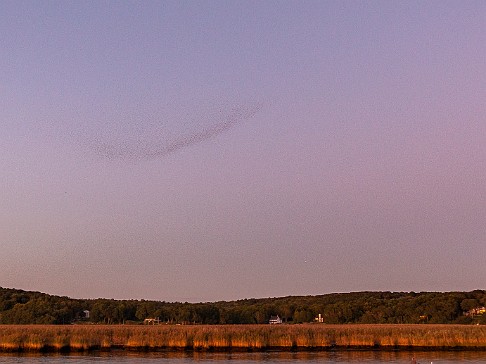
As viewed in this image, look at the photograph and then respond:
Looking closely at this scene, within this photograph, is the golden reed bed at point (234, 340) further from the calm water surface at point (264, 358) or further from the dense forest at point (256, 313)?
the dense forest at point (256, 313)

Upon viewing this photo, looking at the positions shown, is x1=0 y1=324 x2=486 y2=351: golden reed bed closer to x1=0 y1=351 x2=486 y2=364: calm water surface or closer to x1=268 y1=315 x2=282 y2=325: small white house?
x1=0 y1=351 x2=486 y2=364: calm water surface

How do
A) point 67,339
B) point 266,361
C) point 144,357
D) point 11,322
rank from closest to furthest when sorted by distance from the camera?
point 266,361, point 144,357, point 67,339, point 11,322

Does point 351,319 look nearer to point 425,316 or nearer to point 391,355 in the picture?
point 425,316

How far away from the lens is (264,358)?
43906 mm

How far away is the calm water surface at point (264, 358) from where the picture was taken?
4162 cm

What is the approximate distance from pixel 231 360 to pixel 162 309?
169 ft

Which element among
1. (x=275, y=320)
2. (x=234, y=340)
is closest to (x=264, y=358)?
(x=234, y=340)

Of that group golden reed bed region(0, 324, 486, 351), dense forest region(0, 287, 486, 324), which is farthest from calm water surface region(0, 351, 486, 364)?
dense forest region(0, 287, 486, 324)

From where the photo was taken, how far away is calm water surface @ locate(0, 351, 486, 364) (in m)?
41.6

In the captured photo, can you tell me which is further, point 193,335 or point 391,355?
point 193,335

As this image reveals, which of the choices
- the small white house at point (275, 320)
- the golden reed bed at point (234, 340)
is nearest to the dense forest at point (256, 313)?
the small white house at point (275, 320)

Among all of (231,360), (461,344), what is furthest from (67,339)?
(461,344)

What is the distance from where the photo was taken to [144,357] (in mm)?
45156

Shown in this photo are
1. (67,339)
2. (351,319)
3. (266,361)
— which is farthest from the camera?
(351,319)
